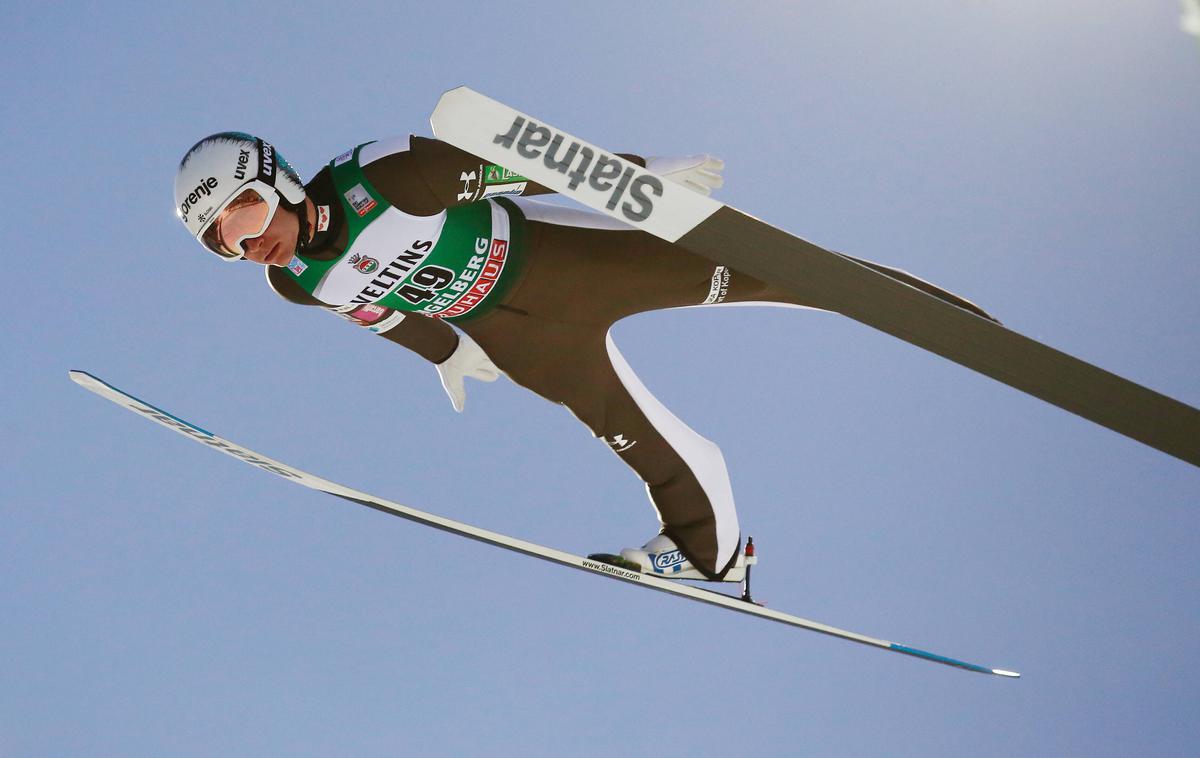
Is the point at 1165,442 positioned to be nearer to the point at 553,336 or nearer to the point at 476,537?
the point at 553,336

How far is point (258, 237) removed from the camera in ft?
6.68

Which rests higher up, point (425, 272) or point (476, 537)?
point (425, 272)

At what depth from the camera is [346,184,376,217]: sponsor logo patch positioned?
2086 millimetres

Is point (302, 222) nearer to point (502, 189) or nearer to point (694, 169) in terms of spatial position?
point (502, 189)

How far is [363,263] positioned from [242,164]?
0.94 ft

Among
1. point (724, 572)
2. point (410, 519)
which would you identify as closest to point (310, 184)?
point (410, 519)

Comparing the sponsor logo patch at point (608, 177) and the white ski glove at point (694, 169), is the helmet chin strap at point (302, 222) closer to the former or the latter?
the white ski glove at point (694, 169)

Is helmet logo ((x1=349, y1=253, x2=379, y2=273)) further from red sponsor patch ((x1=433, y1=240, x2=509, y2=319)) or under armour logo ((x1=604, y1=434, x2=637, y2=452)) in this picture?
→ under armour logo ((x1=604, y1=434, x2=637, y2=452))

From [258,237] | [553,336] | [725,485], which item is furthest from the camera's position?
[725,485]

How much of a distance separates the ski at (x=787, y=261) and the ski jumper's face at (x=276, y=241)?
75 centimetres

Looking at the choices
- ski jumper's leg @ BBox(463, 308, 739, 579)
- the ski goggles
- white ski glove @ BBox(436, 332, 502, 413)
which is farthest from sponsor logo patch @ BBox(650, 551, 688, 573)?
the ski goggles

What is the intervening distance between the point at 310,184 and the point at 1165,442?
5.18ft

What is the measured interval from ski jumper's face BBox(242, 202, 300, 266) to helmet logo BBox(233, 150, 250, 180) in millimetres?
90

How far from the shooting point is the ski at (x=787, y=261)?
1418mm
